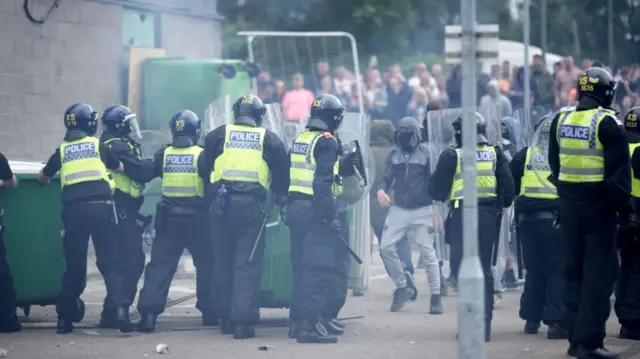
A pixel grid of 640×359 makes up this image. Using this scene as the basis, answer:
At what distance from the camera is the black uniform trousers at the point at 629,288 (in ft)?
33.4

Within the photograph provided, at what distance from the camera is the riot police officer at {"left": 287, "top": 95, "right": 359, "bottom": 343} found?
1030 cm

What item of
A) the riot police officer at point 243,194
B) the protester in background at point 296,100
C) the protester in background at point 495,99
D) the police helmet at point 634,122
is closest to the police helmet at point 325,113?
the riot police officer at point 243,194

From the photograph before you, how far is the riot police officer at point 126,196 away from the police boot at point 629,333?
415cm

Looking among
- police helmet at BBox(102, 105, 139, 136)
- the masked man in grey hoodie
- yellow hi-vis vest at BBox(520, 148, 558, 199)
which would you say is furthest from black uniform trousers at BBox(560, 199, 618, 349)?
police helmet at BBox(102, 105, 139, 136)

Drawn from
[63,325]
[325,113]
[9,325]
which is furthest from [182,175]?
[9,325]

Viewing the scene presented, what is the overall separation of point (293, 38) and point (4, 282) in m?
10.4

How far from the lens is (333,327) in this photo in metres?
10.6

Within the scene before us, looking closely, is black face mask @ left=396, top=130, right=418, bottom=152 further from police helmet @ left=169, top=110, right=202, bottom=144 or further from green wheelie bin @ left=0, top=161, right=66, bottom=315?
green wheelie bin @ left=0, top=161, right=66, bottom=315

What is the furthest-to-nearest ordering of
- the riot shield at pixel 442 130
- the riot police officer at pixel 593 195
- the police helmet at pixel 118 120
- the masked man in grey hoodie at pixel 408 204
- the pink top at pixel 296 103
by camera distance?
1. the pink top at pixel 296 103
2. the masked man in grey hoodie at pixel 408 204
3. the riot shield at pixel 442 130
4. the police helmet at pixel 118 120
5. the riot police officer at pixel 593 195

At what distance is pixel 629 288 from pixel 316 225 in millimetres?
2581

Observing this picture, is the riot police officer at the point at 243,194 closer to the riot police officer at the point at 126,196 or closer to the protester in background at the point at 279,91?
the riot police officer at the point at 126,196

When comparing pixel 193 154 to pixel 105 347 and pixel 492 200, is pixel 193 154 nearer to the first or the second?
→ pixel 105 347

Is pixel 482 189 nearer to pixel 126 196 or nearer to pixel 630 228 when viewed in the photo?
pixel 630 228

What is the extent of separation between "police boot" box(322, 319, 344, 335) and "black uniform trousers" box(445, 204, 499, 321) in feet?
3.54
